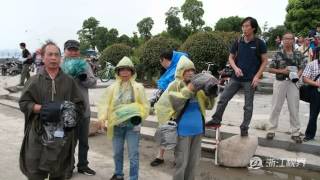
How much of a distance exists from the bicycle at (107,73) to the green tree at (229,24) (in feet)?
56.4

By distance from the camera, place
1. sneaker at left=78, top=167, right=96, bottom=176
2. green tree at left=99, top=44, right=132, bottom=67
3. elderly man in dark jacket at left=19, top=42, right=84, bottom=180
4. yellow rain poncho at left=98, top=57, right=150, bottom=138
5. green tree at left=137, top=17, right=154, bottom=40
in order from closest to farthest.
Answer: elderly man in dark jacket at left=19, top=42, right=84, bottom=180 → yellow rain poncho at left=98, top=57, right=150, bottom=138 → sneaker at left=78, top=167, right=96, bottom=176 → green tree at left=99, top=44, right=132, bottom=67 → green tree at left=137, top=17, right=154, bottom=40

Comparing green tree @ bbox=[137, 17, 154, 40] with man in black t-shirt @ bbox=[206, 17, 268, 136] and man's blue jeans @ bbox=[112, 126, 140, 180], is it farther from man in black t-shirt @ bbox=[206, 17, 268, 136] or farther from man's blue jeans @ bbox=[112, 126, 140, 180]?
man's blue jeans @ bbox=[112, 126, 140, 180]

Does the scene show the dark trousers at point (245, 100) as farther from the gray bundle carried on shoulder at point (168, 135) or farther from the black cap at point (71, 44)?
the black cap at point (71, 44)

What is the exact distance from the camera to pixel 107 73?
1881 cm

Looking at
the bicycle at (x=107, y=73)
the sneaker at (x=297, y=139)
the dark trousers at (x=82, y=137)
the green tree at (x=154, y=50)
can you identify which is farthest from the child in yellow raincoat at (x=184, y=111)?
the bicycle at (x=107, y=73)

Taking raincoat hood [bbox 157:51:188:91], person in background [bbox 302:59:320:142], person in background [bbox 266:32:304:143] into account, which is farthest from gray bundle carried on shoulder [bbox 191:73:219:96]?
person in background [bbox 302:59:320:142]

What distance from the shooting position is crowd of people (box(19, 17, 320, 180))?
13.8 feet

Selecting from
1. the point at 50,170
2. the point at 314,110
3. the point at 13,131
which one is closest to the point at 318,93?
the point at 314,110

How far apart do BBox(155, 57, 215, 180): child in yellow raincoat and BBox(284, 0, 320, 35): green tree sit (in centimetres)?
2452

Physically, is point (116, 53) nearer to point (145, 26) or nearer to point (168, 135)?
point (145, 26)

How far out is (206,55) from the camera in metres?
14.4

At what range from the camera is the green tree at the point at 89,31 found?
36956 millimetres

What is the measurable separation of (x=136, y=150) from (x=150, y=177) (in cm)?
86

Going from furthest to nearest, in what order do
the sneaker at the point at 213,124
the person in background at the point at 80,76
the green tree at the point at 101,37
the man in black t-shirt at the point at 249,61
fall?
the green tree at the point at 101,37 < the sneaker at the point at 213,124 < the man in black t-shirt at the point at 249,61 < the person in background at the point at 80,76
